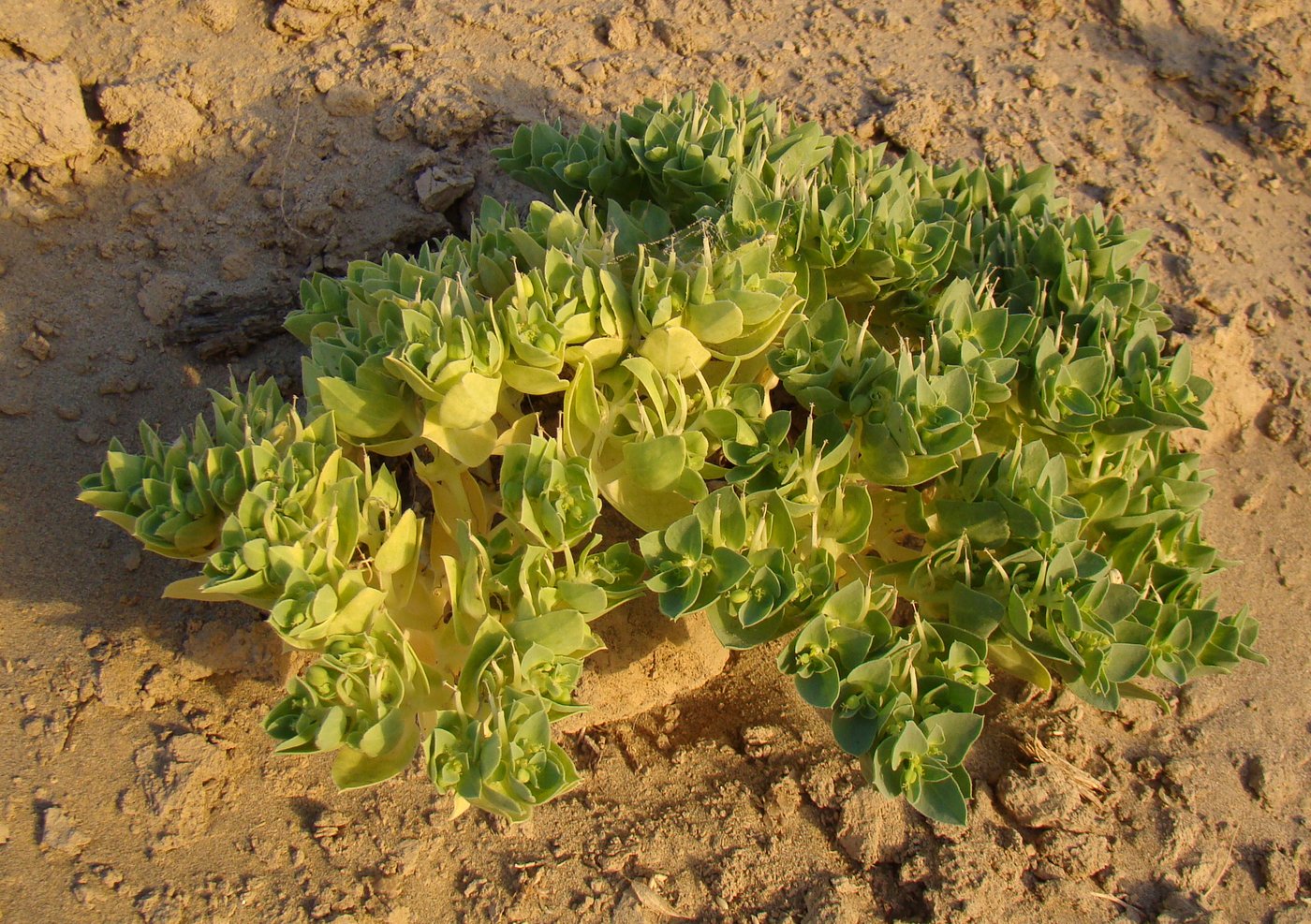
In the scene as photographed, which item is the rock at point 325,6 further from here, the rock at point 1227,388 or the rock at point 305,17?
the rock at point 1227,388

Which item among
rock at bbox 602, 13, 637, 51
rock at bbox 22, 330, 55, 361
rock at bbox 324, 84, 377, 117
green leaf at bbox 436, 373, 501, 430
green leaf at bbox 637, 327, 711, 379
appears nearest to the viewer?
green leaf at bbox 436, 373, 501, 430

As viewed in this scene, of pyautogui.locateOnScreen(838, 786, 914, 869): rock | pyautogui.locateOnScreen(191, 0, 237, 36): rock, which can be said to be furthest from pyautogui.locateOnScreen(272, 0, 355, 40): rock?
pyautogui.locateOnScreen(838, 786, 914, 869): rock

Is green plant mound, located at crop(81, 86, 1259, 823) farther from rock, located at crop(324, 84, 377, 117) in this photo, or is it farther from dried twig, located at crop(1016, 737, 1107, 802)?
rock, located at crop(324, 84, 377, 117)

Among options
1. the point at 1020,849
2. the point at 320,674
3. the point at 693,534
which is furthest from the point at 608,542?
the point at 1020,849

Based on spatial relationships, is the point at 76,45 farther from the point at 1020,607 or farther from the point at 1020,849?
the point at 1020,849

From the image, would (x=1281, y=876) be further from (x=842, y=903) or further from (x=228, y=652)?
(x=228, y=652)

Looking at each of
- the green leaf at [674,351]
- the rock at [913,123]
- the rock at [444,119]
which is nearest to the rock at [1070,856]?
the green leaf at [674,351]
